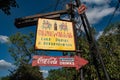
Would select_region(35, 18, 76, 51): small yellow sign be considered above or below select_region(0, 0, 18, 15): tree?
below

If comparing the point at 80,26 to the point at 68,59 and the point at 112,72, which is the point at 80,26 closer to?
the point at 68,59

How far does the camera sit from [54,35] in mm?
11516

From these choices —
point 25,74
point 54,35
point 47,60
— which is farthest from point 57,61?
point 25,74

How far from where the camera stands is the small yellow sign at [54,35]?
442 inches

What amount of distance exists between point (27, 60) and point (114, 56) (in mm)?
20928

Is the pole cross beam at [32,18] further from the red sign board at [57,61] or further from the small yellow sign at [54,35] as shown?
the red sign board at [57,61]

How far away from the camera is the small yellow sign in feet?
36.8

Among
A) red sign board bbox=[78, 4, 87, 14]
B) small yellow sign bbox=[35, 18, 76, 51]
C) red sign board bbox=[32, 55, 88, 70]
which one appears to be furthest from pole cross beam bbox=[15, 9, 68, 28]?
red sign board bbox=[32, 55, 88, 70]

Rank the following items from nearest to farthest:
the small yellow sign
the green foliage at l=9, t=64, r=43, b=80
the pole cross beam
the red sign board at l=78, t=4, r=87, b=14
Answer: the small yellow sign → the pole cross beam → the red sign board at l=78, t=4, r=87, b=14 → the green foliage at l=9, t=64, r=43, b=80

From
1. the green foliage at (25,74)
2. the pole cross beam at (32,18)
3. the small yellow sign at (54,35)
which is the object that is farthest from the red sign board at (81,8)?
the green foliage at (25,74)

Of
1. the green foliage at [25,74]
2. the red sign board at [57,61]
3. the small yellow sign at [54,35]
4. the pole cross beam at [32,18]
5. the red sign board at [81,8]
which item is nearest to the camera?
the red sign board at [57,61]

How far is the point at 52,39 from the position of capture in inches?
448

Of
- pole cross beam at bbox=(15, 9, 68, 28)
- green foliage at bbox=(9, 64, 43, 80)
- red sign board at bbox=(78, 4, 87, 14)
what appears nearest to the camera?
pole cross beam at bbox=(15, 9, 68, 28)

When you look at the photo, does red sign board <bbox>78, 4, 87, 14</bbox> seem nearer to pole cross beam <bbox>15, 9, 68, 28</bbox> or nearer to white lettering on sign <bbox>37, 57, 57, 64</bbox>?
pole cross beam <bbox>15, 9, 68, 28</bbox>
